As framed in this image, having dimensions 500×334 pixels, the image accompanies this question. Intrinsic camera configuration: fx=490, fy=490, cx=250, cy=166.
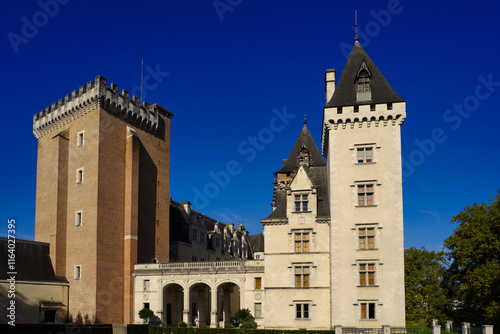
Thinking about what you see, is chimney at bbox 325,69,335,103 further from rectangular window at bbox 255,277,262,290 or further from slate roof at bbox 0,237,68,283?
slate roof at bbox 0,237,68,283

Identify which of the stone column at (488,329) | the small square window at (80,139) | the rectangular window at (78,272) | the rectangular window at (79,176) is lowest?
the stone column at (488,329)

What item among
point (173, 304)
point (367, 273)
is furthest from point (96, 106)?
point (367, 273)

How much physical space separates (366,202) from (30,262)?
104 ft

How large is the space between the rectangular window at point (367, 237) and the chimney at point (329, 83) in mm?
12170

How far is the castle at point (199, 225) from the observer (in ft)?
124

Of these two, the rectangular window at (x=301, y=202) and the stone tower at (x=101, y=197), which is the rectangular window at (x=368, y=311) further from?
the stone tower at (x=101, y=197)

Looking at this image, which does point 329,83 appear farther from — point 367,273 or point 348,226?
point 367,273

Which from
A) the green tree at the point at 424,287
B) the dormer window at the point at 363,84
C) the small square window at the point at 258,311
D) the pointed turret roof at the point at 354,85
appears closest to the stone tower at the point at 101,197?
the small square window at the point at 258,311

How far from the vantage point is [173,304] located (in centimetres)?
5172

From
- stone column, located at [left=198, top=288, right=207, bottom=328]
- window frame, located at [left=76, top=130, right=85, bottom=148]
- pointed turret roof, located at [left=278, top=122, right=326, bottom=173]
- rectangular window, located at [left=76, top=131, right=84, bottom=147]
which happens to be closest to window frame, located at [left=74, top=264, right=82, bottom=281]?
window frame, located at [left=76, top=130, right=85, bottom=148]

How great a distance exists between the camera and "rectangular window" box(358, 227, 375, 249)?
37.9m

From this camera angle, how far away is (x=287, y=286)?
1566 inches

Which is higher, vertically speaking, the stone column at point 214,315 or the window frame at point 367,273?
the window frame at point 367,273

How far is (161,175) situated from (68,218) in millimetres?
10805
